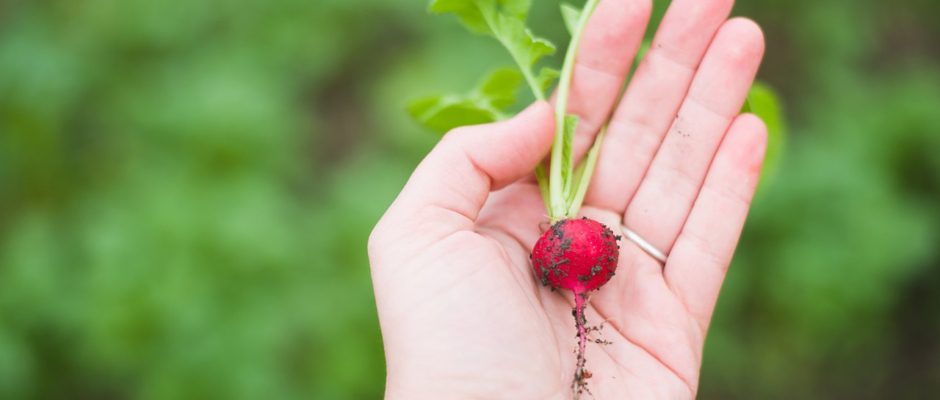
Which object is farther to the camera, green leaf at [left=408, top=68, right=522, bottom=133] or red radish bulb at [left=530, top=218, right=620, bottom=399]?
green leaf at [left=408, top=68, right=522, bottom=133]

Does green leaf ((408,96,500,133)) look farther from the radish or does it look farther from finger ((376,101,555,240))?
finger ((376,101,555,240))

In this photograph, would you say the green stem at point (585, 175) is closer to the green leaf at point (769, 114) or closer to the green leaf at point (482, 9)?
the green leaf at point (482, 9)

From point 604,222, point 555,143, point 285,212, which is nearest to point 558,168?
point 555,143

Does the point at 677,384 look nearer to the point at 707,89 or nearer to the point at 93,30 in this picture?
the point at 707,89

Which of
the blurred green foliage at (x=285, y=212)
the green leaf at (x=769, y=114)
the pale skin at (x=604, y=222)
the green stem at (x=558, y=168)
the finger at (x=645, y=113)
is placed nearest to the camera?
the pale skin at (x=604, y=222)

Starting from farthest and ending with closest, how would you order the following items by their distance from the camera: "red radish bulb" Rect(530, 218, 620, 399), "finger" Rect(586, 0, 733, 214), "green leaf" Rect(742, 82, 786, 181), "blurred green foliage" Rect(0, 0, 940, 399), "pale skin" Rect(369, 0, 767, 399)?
1. "blurred green foliage" Rect(0, 0, 940, 399)
2. "green leaf" Rect(742, 82, 786, 181)
3. "finger" Rect(586, 0, 733, 214)
4. "red radish bulb" Rect(530, 218, 620, 399)
5. "pale skin" Rect(369, 0, 767, 399)

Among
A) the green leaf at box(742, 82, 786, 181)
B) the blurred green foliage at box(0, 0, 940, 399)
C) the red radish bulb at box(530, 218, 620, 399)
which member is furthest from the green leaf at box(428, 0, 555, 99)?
the blurred green foliage at box(0, 0, 940, 399)

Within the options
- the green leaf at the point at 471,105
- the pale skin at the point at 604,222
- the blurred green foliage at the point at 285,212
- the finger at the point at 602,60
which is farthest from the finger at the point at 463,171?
the blurred green foliage at the point at 285,212
